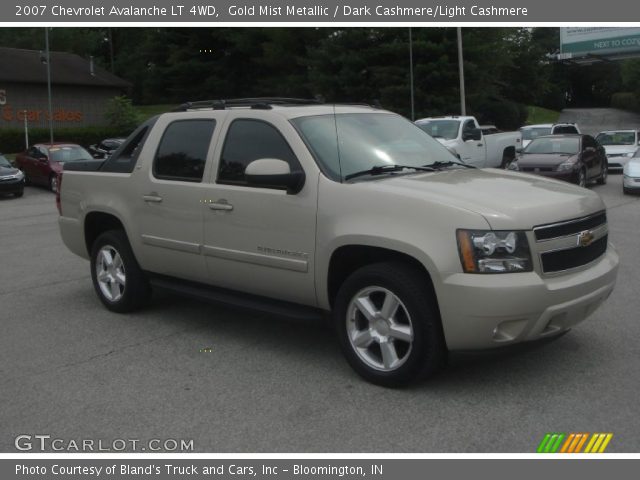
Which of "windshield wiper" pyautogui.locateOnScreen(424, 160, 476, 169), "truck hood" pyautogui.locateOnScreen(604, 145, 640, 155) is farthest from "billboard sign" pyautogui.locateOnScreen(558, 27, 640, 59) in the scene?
"windshield wiper" pyautogui.locateOnScreen(424, 160, 476, 169)

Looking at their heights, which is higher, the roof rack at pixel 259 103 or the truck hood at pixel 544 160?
the roof rack at pixel 259 103

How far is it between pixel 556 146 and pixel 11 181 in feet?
52.1

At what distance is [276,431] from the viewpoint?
163 inches

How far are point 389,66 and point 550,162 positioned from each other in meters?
20.8

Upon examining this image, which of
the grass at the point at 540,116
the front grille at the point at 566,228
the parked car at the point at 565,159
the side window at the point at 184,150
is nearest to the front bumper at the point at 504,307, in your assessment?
the front grille at the point at 566,228

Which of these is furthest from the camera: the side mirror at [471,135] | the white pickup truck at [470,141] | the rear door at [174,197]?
the white pickup truck at [470,141]

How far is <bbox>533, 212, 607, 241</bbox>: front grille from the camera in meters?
4.45

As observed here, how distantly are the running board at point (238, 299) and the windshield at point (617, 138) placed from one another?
23.4m

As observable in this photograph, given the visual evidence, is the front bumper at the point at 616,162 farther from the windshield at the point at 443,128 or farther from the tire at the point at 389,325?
the tire at the point at 389,325

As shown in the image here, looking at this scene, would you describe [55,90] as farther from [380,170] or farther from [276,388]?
[276,388]

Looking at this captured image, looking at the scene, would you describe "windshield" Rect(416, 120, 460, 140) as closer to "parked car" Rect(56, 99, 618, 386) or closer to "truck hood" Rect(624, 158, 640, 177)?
"truck hood" Rect(624, 158, 640, 177)

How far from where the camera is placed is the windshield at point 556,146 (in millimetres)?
19109

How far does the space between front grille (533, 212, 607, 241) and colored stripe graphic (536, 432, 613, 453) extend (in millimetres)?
1161

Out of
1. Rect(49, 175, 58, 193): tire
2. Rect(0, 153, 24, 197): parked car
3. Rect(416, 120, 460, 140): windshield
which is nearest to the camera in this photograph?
Rect(416, 120, 460, 140): windshield
